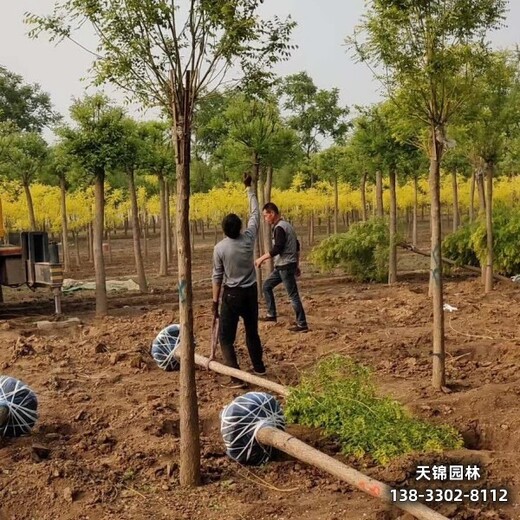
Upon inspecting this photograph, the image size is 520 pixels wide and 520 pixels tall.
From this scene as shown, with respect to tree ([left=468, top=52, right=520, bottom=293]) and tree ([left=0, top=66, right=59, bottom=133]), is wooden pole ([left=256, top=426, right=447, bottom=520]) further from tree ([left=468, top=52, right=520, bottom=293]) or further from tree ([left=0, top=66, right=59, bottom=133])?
tree ([left=0, top=66, right=59, bottom=133])

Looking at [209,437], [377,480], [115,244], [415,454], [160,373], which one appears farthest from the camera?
[115,244]

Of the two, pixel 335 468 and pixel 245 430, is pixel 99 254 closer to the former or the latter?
pixel 245 430

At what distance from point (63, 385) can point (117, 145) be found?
7.14 meters

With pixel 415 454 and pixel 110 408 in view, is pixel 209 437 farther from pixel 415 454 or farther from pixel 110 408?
pixel 415 454

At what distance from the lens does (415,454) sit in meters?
4.72

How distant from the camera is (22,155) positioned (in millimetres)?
17891

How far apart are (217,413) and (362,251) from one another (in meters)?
11.7

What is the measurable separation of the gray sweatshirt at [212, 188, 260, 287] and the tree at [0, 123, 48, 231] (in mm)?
12220

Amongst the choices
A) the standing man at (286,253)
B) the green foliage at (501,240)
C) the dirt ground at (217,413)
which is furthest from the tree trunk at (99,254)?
the green foliage at (501,240)

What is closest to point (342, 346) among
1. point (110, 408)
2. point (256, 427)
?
point (110, 408)

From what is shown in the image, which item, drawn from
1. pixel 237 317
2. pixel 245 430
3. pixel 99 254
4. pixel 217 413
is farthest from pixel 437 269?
pixel 99 254

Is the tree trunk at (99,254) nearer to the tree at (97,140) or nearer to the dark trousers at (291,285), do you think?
the tree at (97,140)

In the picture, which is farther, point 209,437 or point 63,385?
point 63,385

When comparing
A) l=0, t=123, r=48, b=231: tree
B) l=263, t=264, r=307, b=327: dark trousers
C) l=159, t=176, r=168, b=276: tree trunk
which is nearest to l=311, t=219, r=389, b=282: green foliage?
l=159, t=176, r=168, b=276: tree trunk
